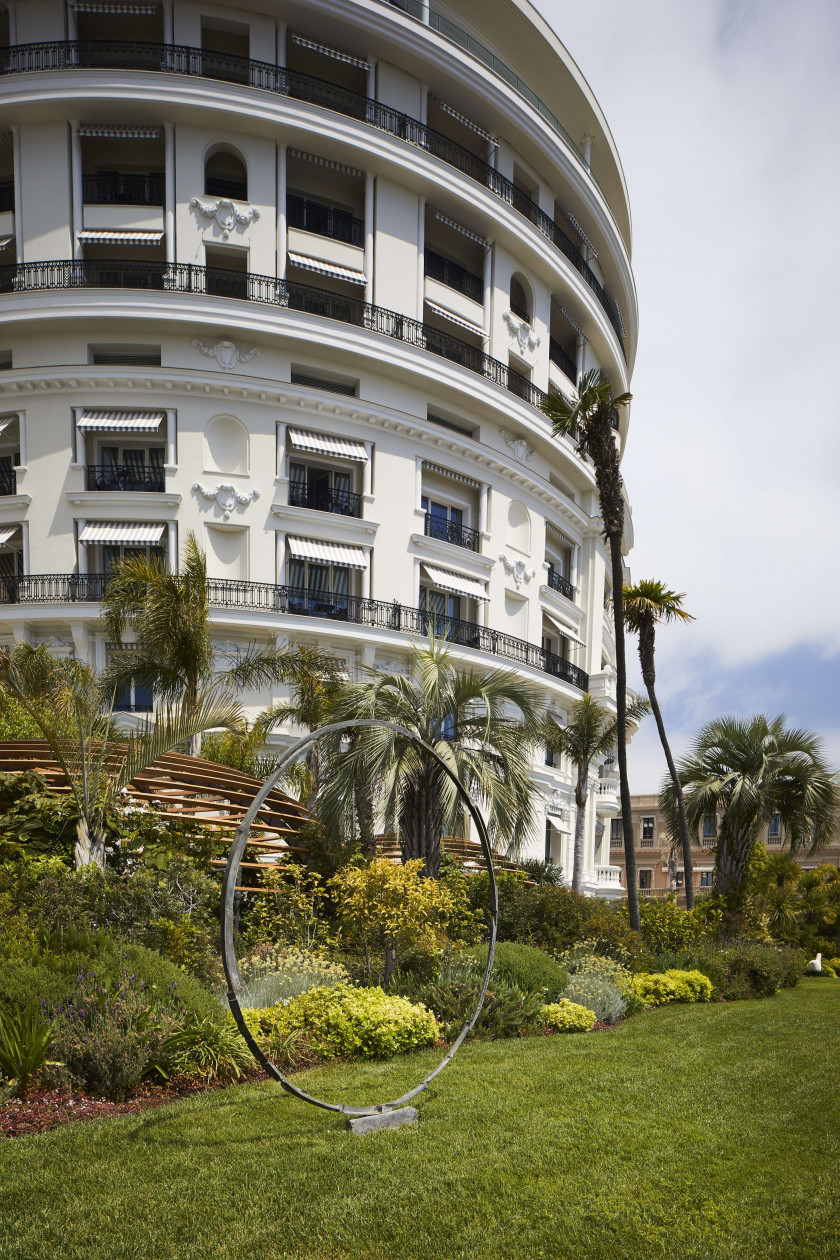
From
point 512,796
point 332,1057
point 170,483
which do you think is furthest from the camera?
point 170,483

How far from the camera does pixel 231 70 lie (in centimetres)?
2873

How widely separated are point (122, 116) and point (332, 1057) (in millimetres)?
28055

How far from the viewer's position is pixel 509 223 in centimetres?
3161

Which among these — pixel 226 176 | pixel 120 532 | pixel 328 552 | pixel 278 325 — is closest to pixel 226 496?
pixel 120 532

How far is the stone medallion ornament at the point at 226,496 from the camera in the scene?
25984mm

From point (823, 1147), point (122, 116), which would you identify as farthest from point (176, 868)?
point (122, 116)

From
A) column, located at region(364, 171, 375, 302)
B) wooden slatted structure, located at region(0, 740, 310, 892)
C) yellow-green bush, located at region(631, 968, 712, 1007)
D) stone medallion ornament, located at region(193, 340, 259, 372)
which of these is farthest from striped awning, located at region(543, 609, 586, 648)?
wooden slatted structure, located at region(0, 740, 310, 892)

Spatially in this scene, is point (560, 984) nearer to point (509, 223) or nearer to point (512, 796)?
point (512, 796)

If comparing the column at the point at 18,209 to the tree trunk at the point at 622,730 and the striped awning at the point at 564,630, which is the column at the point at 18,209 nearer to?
the tree trunk at the point at 622,730

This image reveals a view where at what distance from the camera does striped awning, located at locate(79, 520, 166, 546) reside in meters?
25.3

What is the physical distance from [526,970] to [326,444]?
60.8 ft

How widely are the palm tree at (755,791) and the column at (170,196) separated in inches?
853

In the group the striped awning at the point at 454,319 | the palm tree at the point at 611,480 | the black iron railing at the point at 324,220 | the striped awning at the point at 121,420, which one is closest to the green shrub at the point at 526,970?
the palm tree at the point at 611,480

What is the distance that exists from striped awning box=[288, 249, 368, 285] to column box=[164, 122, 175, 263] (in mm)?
3533
